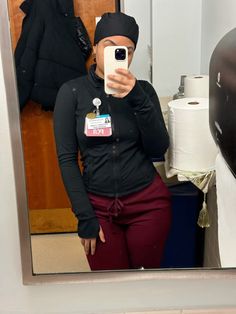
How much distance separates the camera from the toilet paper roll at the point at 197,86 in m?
0.91

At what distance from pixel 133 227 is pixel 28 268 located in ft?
0.84

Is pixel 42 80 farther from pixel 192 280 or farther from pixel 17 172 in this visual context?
pixel 192 280

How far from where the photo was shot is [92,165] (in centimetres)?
94

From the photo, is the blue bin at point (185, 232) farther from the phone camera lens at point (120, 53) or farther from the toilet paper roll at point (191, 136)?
the phone camera lens at point (120, 53)

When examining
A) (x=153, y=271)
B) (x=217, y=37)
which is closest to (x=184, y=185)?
(x=153, y=271)

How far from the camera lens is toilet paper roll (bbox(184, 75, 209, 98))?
909 mm

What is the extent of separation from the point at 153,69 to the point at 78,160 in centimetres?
26

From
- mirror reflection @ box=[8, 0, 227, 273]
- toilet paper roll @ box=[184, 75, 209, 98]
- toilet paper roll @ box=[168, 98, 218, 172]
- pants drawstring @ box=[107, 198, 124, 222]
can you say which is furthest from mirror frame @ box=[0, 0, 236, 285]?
toilet paper roll @ box=[184, 75, 209, 98]

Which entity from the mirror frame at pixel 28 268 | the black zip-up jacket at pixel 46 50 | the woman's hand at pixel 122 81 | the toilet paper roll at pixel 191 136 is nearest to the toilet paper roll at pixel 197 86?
the toilet paper roll at pixel 191 136

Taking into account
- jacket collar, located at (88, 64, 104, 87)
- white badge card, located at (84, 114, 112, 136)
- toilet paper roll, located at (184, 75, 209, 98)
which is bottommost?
white badge card, located at (84, 114, 112, 136)

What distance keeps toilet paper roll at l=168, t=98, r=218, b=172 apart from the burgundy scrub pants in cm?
8

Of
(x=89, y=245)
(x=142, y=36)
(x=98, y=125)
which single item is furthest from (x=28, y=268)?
(x=142, y=36)

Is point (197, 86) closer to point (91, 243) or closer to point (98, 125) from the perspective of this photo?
point (98, 125)

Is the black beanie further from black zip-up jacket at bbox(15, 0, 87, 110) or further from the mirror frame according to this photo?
the mirror frame
